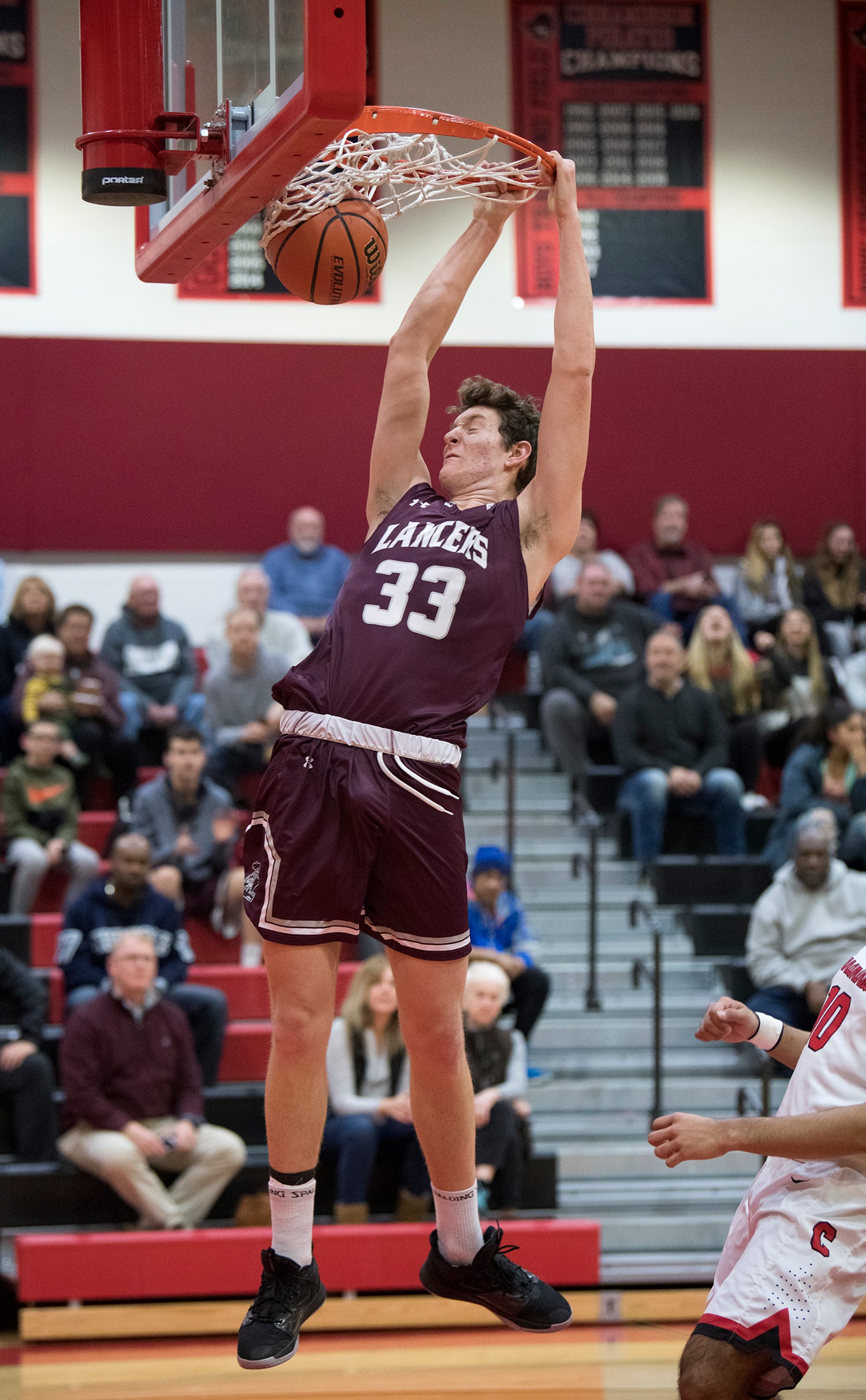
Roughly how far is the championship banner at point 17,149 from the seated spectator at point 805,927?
646 cm

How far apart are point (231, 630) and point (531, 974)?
8.84 ft

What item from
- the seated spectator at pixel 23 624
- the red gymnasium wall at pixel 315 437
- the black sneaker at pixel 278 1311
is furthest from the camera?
the red gymnasium wall at pixel 315 437

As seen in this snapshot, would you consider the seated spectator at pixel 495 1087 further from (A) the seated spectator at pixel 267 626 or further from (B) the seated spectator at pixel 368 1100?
(A) the seated spectator at pixel 267 626

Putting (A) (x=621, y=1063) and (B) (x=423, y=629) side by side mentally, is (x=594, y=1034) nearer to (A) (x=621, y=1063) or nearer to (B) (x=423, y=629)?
(A) (x=621, y=1063)

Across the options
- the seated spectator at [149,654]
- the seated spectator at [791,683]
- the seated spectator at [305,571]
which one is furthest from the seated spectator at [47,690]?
the seated spectator at [791,683]

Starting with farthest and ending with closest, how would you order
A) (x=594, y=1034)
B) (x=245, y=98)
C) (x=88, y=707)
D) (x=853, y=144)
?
(x=853, y=144) → (x=88, y=707) → (x=594, y=1034) → (x=245, y=98)

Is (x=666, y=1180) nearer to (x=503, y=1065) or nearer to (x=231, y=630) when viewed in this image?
(x=503, y=1065)

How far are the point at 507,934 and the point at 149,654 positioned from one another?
2.99 meters

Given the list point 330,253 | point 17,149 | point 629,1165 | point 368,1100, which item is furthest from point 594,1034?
point 17,149

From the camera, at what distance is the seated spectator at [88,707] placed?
8.83 m

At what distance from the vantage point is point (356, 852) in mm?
3664

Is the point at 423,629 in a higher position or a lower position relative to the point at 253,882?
higher

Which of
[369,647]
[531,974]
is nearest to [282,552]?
[531,974]

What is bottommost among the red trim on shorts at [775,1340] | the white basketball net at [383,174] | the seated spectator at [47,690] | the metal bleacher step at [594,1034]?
the metal bleacher step at [594,1034]
